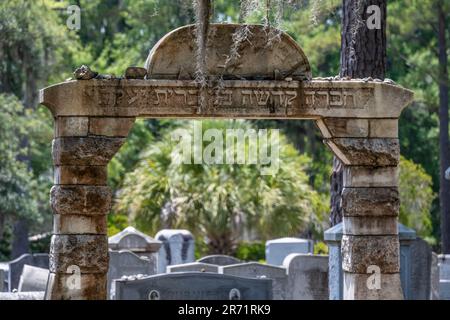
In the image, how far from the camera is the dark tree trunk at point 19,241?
31.9 meters

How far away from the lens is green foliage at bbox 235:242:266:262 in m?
32.5

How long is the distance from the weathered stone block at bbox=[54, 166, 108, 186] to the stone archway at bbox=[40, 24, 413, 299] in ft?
0.04

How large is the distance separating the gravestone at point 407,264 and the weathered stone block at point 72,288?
434 centimetres

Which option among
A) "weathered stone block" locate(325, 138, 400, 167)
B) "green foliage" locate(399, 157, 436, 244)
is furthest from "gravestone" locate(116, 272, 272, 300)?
"green foliage" locate(399, 157, 436, 244)

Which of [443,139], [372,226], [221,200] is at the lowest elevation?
[372,226]

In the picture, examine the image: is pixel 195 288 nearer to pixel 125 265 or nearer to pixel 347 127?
pixel 347 127

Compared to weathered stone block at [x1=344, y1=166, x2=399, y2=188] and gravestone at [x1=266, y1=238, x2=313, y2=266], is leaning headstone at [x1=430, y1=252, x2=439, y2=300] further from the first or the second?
weathered stone block at [x1=344, y1=166, x2=399, y2=188]

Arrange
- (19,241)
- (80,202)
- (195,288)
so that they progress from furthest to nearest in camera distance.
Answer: (19,241)
(195,288)
(80,202)

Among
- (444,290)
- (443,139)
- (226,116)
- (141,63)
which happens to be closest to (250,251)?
(443,139)

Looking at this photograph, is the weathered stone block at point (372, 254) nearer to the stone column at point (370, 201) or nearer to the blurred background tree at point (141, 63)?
the stone column at point (370, 201)

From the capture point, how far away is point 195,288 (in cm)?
1415

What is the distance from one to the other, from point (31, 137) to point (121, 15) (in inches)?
536

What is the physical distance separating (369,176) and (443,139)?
60.2 feet
